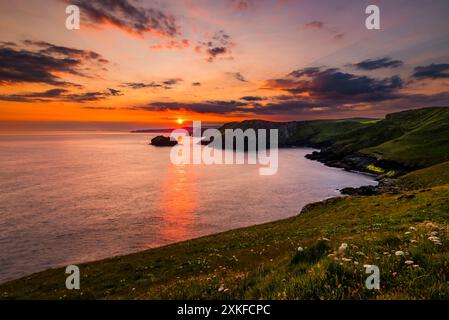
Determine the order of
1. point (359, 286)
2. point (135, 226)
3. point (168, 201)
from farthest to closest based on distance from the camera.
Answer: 1. point (168, 201)
2. point (135, 226)
3. point (359, 286)

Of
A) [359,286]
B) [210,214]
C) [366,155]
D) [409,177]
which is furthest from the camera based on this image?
[366,155]

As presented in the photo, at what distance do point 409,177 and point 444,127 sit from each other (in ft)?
370

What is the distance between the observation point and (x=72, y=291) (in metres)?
22.4

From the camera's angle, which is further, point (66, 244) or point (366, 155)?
point (366, 155)

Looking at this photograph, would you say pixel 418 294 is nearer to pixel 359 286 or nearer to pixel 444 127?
pixel 359 286

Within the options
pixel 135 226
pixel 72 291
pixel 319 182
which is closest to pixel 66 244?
pixel 135 226
